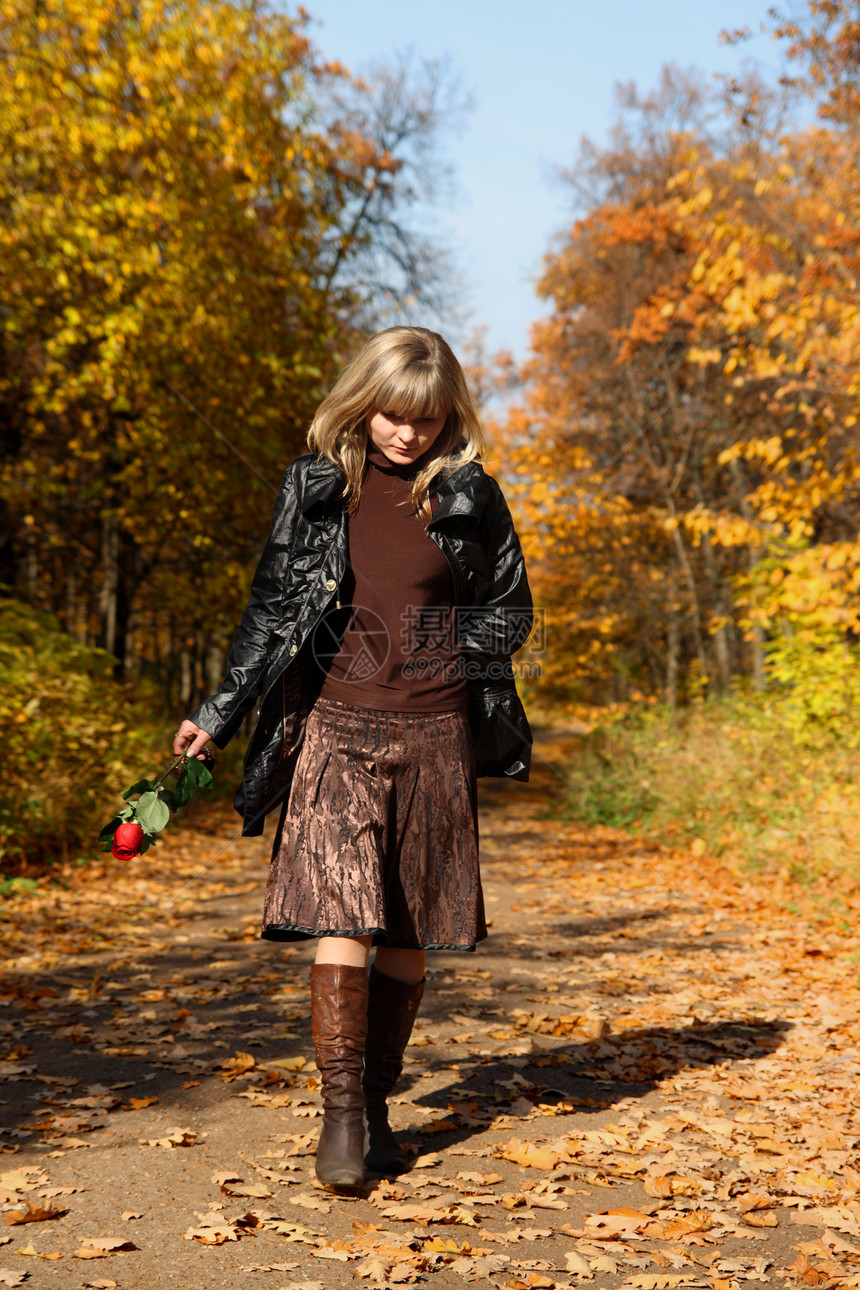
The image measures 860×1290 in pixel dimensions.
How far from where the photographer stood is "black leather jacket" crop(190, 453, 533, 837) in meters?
2.72

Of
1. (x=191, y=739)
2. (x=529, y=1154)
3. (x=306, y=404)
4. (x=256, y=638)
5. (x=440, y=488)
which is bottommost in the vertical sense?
(x=529, y=1154)

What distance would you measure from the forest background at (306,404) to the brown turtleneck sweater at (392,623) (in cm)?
414

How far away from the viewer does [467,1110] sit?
10.9ft

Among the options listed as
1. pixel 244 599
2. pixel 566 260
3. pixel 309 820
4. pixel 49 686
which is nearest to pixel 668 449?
pixel 566 260

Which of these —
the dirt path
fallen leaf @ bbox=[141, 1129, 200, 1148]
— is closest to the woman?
the dirt path

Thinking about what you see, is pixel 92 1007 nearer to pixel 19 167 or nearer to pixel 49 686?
pixel 49 686

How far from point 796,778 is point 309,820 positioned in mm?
5952

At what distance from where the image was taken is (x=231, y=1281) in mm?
2211

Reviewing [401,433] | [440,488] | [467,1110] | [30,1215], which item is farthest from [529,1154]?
[401,433]

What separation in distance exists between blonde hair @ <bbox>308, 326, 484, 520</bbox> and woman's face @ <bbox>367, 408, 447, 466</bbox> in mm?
31

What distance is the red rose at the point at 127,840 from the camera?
2.60 meters

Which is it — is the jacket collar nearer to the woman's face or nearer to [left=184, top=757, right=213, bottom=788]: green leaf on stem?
the woman's face

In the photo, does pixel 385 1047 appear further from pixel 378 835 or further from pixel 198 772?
pixel 198 772

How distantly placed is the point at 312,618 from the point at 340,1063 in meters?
1.12
